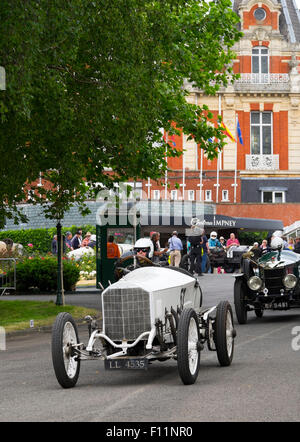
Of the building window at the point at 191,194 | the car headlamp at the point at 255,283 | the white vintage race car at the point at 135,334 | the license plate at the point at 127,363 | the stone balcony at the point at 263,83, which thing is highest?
the stone balcony at the point at 263,83

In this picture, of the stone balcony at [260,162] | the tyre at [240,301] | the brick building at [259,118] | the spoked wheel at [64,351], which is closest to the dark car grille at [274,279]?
the tyre at [240,301]

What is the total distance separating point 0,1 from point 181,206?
1276 inches

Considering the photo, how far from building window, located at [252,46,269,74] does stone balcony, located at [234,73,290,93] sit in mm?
443

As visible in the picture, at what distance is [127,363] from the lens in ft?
30.6

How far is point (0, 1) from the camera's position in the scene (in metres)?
13.7

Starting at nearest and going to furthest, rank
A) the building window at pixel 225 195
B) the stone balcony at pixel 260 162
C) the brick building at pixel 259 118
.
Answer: the building window at pixel 225 195 → the brick building at pixel 259 118 → the stone balcony at pixel 260 162

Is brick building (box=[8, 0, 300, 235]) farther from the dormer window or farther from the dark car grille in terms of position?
the dark car grille

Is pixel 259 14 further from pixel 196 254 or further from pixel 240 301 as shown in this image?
pixel 240 301

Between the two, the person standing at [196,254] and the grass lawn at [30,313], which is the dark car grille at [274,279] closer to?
the grass lawn at [30,313]

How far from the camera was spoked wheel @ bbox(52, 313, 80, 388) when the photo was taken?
929 centimetres

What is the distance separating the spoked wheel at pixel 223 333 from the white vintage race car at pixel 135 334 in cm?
58

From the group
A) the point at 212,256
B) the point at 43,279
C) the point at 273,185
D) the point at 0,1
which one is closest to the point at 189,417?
the point at 0,1

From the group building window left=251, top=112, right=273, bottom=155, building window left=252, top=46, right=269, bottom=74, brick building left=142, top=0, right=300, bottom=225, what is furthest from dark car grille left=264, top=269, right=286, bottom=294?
building window left=252, top=46, right=269, bottom=74

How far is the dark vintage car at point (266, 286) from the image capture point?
55.5 feet
